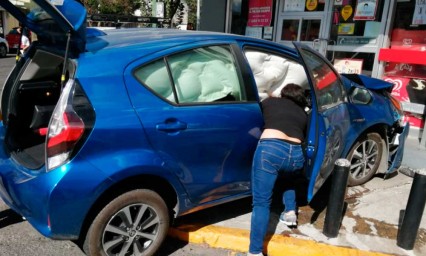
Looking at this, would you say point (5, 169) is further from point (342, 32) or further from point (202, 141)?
point (342, 32)

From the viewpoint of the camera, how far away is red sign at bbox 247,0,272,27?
30.9 ft

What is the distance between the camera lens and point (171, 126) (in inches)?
111

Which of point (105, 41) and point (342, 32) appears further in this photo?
point (342, 32)

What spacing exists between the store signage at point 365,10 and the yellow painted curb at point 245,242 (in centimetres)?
507

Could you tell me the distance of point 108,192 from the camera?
271 cm

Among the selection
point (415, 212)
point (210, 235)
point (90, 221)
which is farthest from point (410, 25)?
point (90, 221)

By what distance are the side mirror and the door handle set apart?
220 centimetres

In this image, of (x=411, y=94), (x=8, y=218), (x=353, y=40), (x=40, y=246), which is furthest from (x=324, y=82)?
(x=353, y=40)

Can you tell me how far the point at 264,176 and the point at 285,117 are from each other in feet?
1.63

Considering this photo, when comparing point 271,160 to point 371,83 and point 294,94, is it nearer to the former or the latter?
point 294,94

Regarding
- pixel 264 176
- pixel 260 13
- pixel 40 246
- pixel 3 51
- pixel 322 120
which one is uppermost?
pixel 260 13

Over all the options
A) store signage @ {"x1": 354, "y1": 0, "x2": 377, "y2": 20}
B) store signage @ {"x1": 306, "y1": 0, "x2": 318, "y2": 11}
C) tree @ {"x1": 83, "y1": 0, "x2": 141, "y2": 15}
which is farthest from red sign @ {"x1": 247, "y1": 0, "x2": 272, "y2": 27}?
tree @ {"x1": 83, "y1": 0, "x2": 141, "y2": 15}

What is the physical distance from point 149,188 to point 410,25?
18.6 feet

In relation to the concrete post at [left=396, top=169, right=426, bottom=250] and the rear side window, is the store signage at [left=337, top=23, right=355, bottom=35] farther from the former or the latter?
the rear side window
